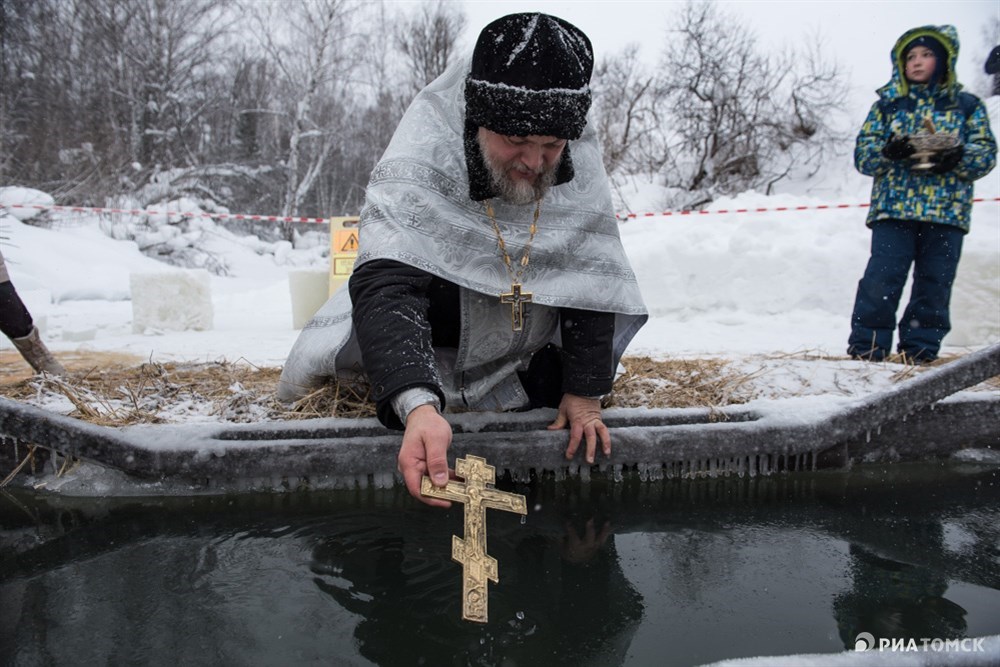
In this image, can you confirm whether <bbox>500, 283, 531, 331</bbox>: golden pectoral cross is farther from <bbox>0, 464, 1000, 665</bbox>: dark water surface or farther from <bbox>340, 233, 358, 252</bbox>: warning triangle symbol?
<bbox>340, 233, 358, 252</bbox>: warning triangle symbol

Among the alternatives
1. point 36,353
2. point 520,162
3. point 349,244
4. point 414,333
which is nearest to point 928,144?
point 520,162

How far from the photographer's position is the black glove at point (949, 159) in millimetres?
3377

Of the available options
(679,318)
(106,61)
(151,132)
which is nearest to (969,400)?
(679,318)

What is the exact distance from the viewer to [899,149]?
343 cm

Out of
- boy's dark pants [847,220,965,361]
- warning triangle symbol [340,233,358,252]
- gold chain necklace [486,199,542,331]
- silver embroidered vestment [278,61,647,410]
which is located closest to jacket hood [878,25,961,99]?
boy's dark pants [847,220,965,361]

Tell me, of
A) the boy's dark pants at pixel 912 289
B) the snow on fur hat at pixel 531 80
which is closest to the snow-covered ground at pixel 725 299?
the boy's dark pants at pixel 912 289

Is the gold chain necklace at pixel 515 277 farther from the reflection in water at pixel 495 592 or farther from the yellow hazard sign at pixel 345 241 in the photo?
the yellow hazard sign at pixel 345 241

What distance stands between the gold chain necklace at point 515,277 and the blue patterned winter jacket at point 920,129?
2601 mm

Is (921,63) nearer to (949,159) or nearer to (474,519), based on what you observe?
(949,159)

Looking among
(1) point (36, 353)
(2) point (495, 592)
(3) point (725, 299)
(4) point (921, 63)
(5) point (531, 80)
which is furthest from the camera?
(3) point (725, 299)

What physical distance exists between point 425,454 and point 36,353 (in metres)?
2.74

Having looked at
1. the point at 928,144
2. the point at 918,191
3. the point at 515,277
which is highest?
the point at 928,144

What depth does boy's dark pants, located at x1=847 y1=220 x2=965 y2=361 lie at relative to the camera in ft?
11.5

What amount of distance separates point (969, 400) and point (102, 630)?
270 centimetres
